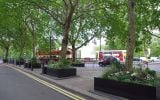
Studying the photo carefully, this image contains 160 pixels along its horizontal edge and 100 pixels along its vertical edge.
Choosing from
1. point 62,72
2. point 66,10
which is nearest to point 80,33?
point 66,10

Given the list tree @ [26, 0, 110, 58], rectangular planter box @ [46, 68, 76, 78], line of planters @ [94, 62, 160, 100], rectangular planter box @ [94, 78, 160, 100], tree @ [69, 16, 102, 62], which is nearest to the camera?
rectangular planter box @ [94, 78, 160, 100]

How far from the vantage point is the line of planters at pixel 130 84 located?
45.7 ft

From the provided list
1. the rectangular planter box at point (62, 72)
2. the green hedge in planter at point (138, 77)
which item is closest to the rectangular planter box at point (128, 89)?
the green hedge in planter at point (138, 77)

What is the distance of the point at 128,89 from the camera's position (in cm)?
1552

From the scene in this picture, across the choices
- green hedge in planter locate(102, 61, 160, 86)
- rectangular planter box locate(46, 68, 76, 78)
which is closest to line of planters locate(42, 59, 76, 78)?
rectangular planter box locate(46, 68, 76, 78)

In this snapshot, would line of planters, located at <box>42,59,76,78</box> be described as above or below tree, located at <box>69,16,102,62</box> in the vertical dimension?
below

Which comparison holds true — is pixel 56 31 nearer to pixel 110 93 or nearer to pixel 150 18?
pixel 150 18

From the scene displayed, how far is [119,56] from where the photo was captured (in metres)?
84.3

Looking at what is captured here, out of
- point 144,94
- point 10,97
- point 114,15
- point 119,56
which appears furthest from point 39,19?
point 144,94

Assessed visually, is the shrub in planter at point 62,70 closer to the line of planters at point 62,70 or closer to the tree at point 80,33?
the line of planters at point 62,70

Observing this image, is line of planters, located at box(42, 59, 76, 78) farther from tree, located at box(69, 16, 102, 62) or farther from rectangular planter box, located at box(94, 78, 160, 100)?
tree, located at box(69, 16, 102, 62)

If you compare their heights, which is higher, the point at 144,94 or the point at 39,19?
the point at 39,19

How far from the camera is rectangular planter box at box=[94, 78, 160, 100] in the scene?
13709 millimetres

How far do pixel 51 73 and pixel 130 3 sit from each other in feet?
44.8
